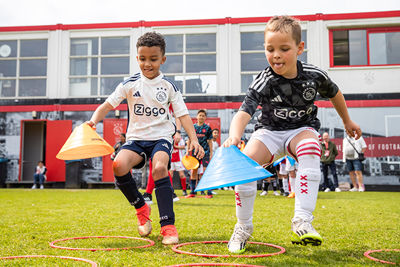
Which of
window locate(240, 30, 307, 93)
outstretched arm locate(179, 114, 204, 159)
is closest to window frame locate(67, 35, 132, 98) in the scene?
window locate(240, 30, 307, 93)

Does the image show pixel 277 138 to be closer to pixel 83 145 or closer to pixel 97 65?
pixel 83 145

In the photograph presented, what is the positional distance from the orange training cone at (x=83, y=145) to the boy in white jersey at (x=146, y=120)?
A: 0.12 metres

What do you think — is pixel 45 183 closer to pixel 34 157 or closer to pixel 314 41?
pixel 34 157

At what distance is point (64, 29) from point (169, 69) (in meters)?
5.70

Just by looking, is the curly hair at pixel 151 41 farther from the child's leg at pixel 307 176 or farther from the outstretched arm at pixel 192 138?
the child's leg at pixel 307 176

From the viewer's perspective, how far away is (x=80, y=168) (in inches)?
745

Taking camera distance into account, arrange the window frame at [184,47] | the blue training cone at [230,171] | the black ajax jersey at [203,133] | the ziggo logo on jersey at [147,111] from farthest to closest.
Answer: the window frame at [184,47] → the black ajax jersey at [203,133] → the ziggo logo on jersey at [147,111] → the blue training cone at [230,171]

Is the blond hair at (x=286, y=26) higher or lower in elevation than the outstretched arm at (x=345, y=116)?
higher

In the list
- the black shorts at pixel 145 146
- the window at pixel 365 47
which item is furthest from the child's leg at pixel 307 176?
the window at pixel 365 47

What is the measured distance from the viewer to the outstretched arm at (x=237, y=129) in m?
2.97

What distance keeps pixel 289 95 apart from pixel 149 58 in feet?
5.07

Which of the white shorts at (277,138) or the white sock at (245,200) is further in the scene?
the white shorts at (277,138)

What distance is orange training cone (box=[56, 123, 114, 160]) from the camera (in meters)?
4.13

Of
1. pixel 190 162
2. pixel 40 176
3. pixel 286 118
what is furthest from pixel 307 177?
pixel 40 176
